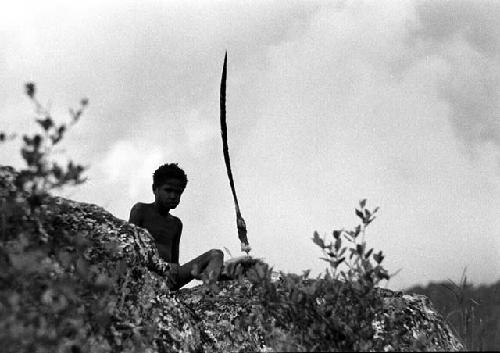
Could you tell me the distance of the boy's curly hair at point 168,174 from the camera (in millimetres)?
9523

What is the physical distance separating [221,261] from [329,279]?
11.0ft

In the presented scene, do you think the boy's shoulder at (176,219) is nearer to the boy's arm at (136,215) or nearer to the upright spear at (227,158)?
the boy's arm at (136,215)

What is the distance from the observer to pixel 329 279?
4965 mm

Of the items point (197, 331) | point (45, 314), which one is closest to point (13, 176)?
point (45, 314)

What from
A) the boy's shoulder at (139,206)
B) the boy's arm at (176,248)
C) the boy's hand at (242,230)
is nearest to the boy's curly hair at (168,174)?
the boy's shoulder at (139,206)

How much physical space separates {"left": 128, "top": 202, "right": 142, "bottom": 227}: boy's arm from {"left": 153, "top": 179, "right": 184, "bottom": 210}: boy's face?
301 millimetres

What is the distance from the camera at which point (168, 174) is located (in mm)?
9516

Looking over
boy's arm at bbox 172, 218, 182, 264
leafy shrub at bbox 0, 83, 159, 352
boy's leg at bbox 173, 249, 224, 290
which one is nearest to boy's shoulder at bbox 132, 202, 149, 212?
boy's arm at bbox 172, 218, 182, 264

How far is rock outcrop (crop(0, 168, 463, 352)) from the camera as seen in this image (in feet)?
11.5

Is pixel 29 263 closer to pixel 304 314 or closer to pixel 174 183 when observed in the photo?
pixel 304 314

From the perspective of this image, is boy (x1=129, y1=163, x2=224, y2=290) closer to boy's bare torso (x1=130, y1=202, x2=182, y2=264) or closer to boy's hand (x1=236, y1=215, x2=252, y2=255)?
boy's bare torso (x1=130, y1=202, x2=182, y2=264)

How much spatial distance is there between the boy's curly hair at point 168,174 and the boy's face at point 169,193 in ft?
0.33

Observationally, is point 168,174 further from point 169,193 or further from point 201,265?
point 201,265

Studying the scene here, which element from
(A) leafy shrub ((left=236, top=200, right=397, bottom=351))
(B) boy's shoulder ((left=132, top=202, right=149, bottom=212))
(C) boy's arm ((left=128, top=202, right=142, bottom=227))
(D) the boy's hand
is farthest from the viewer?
(B) boy's shoulder ((left=132, top=202, right=149, bottom=212))
